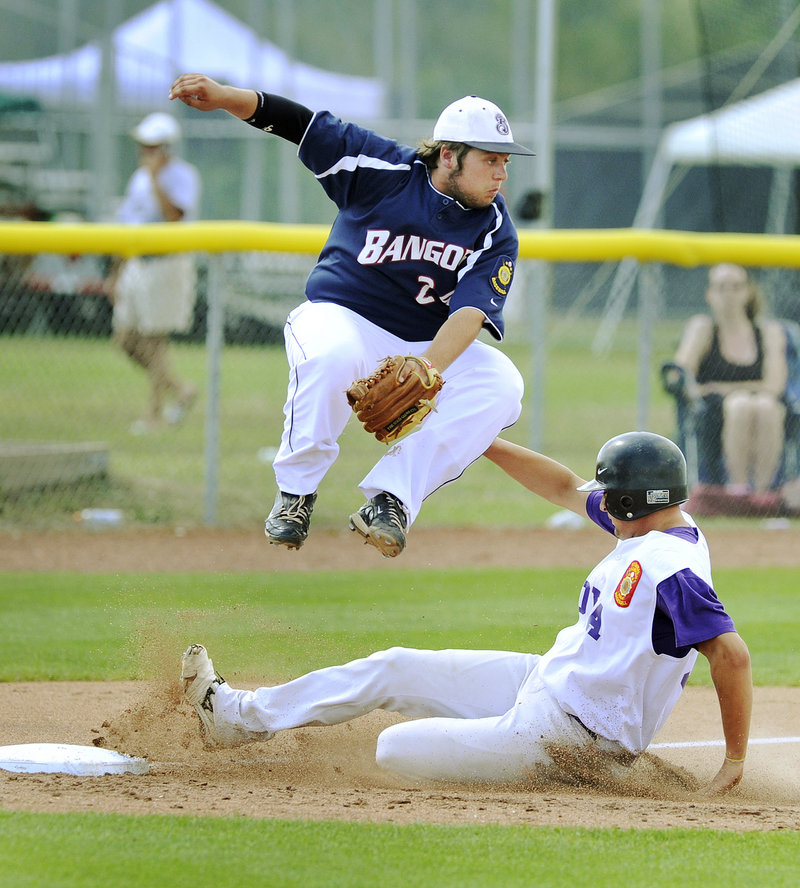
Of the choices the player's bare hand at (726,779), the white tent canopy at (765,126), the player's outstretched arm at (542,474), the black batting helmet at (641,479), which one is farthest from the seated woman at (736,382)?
the player's bare hand at (726,779)

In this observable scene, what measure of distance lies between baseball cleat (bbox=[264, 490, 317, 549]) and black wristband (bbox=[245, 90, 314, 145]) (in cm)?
132

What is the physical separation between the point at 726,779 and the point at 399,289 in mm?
2090

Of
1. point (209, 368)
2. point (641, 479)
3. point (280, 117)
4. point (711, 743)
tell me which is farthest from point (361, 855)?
point (209, 368)

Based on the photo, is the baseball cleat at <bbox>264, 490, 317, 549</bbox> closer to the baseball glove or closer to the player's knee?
the baseball glove

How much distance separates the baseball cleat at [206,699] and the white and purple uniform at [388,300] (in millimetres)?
690

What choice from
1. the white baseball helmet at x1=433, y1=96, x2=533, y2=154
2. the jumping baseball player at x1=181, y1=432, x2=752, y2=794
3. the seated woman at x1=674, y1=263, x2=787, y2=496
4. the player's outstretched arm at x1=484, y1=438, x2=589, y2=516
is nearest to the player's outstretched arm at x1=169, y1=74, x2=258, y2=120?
the white baseball helmet at x1=433, y1=96, x2=533, y2=154

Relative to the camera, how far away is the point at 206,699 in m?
4.41

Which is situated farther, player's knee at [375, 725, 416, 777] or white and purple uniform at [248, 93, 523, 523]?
white and purple uniform at [248, 93, 523, 523]

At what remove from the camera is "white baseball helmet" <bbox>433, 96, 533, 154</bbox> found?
4547 millimetres

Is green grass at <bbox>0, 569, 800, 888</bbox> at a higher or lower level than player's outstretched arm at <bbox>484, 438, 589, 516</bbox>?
lower

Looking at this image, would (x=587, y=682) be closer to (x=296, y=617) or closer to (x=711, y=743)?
(x=711, y=743)

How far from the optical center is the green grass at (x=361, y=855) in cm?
308

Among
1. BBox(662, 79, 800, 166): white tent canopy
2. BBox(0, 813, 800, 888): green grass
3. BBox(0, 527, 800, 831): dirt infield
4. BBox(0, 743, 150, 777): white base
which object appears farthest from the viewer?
BBox(662, 79, 800, 166): white tent canopy

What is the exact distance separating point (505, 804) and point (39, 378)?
6.88 m
